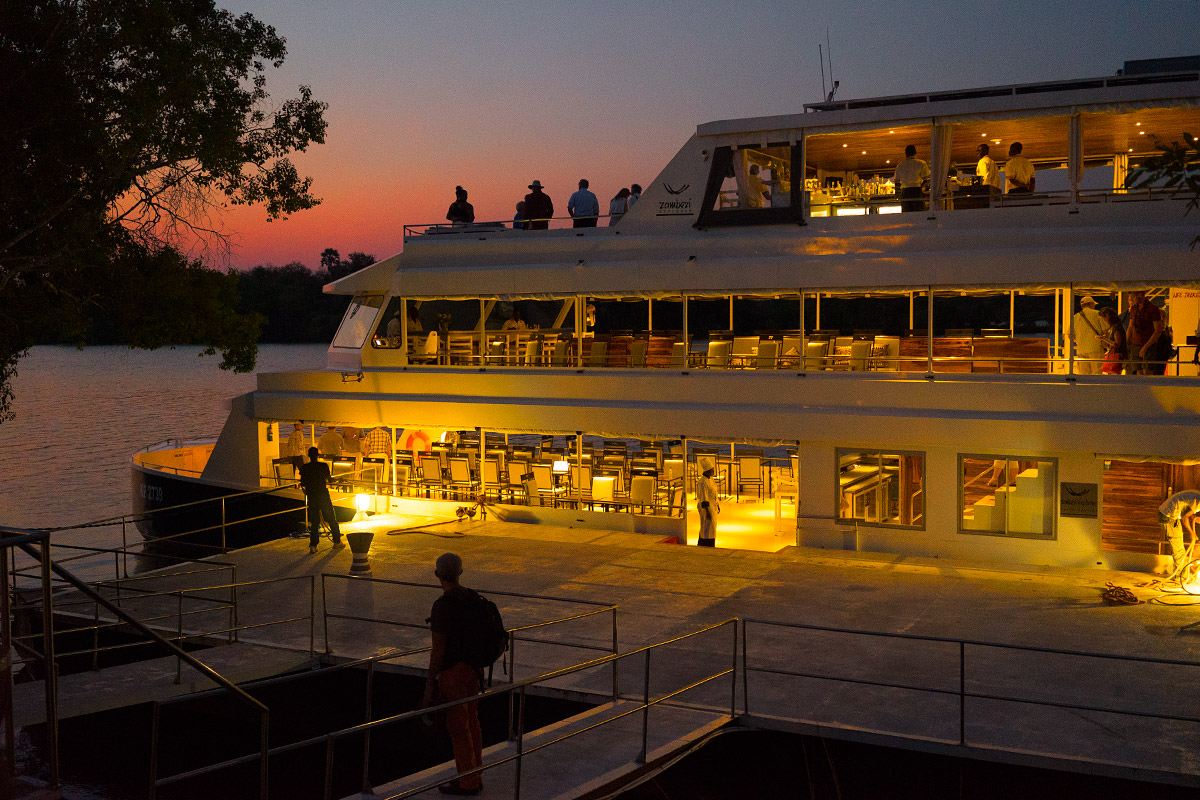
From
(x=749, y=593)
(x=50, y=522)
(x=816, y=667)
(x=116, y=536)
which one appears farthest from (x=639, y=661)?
(x=50, y=522)

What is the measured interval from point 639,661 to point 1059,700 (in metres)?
3.99

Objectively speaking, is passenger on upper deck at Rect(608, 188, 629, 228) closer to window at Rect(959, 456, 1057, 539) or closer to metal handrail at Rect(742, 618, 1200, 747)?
window at Rect(959, 456, 1057, 539)

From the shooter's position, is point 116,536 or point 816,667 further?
point 116,536

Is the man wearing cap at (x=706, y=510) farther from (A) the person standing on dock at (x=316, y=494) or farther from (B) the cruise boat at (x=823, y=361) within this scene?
(A) the person standing on dock at (x=316, y=494)

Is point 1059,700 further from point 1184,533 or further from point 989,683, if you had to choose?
point 1184,533

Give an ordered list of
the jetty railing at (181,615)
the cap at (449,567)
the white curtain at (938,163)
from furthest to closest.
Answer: the white curtain at (938,163)
the jetty railing at (181,615)
the cap at (449,567)

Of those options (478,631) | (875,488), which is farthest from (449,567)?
(875,488)

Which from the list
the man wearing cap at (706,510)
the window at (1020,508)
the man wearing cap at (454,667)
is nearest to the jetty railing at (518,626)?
the man wearing cap at (454,667)

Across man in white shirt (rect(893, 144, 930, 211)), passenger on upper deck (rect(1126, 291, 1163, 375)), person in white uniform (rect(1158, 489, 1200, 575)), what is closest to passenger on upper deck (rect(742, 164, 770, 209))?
man in white shirt (rect(893, 144, 930, 211))

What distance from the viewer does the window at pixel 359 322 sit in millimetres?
21359

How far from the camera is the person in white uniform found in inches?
537

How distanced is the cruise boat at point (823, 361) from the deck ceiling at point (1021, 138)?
0.09 m

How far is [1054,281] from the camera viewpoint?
617 inches

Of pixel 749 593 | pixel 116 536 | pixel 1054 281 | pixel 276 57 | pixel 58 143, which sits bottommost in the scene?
pixel 116 536
